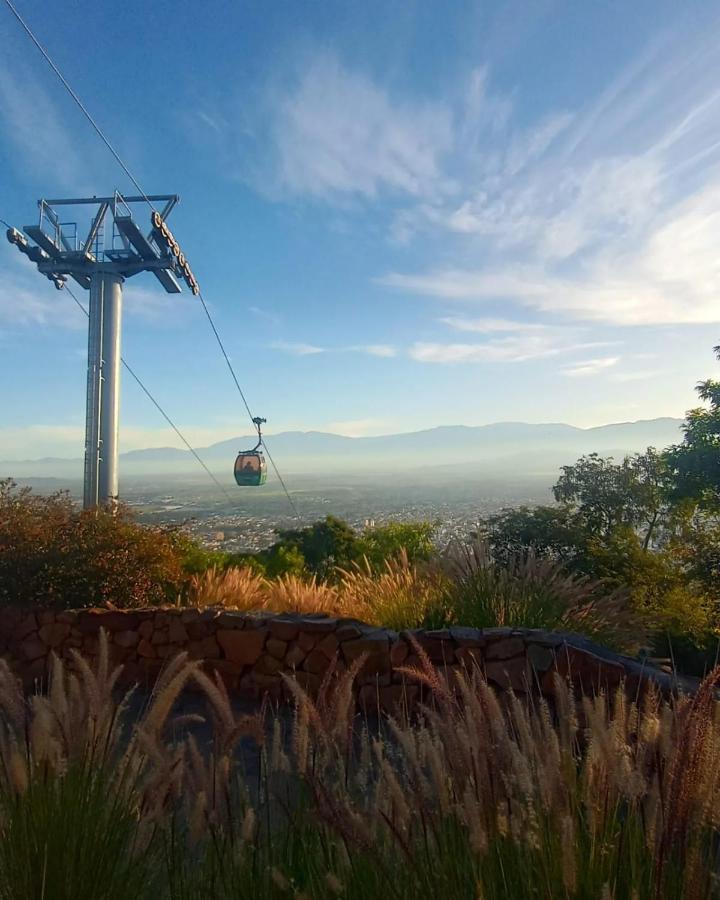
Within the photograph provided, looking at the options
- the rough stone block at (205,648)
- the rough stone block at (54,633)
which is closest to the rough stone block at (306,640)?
the rough stone block at (205,648)

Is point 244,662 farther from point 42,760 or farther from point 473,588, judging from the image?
point 42,760

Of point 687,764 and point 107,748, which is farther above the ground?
point 687,764

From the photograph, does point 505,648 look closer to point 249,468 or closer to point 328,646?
point 328,646

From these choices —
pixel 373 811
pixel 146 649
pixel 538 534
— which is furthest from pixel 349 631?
pixel 538 534

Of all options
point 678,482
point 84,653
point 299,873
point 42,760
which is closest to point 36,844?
point 42,760

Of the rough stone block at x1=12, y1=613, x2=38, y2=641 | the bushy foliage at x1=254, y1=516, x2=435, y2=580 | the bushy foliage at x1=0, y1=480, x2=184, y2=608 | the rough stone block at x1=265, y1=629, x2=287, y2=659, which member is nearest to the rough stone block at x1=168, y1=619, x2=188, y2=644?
the bushy foliage at x1=0, y1=480, x2=184, y2=608
